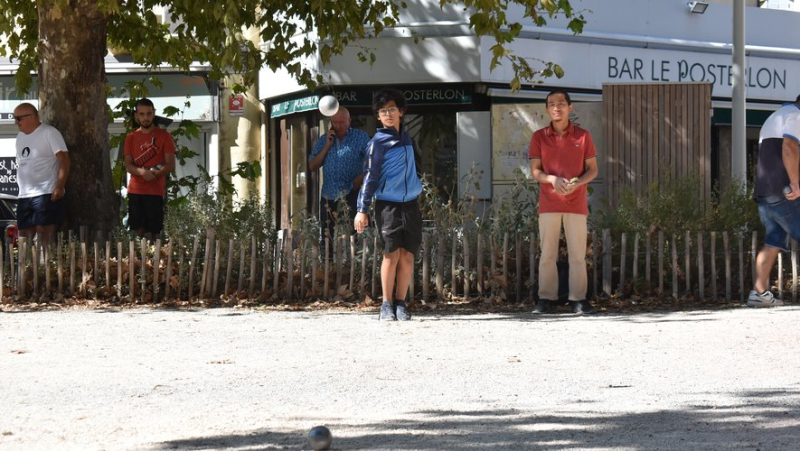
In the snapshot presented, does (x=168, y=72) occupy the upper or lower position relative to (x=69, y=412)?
upper

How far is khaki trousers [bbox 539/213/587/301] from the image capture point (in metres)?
11.3

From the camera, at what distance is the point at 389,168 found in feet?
35.1

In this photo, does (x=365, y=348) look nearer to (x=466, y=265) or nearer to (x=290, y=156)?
(x=466, y=265)

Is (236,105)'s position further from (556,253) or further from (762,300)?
(762,300)

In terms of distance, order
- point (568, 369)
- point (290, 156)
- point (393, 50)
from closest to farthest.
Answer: point (568, 369)
point (393, 50)
point (290, 156)

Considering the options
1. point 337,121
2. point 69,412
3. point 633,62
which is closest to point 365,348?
point 69,412

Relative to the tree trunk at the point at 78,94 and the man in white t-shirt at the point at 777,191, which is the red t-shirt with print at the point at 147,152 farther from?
the man in white t-shirt at the point at 777,191

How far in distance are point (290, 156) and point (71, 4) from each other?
1041cm

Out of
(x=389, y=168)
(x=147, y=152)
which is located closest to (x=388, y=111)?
(x=389, y=168)

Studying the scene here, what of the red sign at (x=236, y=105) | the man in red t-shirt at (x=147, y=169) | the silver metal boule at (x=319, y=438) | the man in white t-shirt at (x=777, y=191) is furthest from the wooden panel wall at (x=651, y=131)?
the silver metal boule at (x=319, y=438)

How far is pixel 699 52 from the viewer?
22.4 m

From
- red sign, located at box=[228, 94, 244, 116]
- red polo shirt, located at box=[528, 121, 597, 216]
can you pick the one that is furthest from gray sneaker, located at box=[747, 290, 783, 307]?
red sign, located at box=[228, 94, 244, 116]

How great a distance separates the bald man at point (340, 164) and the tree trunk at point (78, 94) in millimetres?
2266

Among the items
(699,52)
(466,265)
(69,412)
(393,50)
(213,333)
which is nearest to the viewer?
(69,412)
